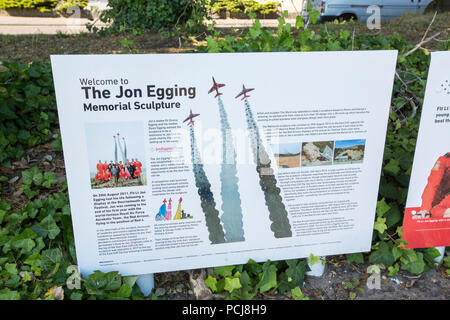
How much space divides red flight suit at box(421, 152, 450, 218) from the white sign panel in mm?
365

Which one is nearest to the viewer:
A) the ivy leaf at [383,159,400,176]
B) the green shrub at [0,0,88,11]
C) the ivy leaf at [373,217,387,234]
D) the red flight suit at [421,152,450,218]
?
the red flight suit at [421,152,450,218]

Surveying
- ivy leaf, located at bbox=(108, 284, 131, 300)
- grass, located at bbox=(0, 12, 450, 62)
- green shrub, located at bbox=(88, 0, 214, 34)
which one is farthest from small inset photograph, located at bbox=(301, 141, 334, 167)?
green shrub, located at bbox=(88, 0, 214, 34)

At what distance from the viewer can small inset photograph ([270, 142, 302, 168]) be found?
203 cm

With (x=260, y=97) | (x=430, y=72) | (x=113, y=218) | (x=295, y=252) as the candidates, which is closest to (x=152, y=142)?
Answer: (x=113, y=218)

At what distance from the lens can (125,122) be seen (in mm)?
1844

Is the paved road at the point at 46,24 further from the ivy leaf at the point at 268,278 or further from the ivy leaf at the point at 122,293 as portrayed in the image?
the ivy leaf at the point at 122,293

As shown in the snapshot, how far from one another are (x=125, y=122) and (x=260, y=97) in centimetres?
71

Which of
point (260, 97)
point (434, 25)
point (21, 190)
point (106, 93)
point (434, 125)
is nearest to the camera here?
point (106, 93)

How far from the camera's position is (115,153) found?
1.87 metres

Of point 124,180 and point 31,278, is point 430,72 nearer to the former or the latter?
point 124,180

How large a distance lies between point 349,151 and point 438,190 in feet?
2.22

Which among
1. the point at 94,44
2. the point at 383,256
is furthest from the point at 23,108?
the point at 94,44

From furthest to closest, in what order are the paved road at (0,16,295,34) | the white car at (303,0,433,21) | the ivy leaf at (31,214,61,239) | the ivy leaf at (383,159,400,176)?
the paved road at (0,16,295,34) < the white car at (303,0,433,21) < the ivy leaf at (383,159,400,176) < the ivy leaf at (31,214,61,239)

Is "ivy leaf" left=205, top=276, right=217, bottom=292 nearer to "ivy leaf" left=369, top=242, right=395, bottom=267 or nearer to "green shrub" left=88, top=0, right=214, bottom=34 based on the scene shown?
"ivy leaf" left=369, top=242, right=395, bottom=267
